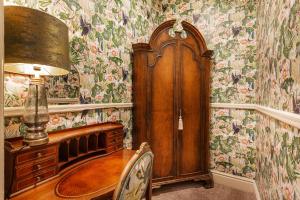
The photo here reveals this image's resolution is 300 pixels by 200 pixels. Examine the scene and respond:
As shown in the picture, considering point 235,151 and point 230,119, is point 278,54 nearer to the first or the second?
point 230,119

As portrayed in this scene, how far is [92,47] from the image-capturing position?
1.92 meters

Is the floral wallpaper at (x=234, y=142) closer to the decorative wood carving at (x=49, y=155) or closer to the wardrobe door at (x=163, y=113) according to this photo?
the wardrobe door at (x=163, y=113)

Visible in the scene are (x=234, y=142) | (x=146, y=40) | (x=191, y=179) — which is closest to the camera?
(x=191, y=179)

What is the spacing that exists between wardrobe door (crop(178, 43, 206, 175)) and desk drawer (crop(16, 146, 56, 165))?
1.51 metres

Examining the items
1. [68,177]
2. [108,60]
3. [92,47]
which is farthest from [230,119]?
[68,177]

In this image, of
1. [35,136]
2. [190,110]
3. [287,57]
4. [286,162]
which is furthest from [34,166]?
[190,110]

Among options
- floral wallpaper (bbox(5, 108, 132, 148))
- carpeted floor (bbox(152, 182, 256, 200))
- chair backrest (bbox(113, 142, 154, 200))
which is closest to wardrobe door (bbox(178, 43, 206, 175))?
carpeted floor (bbox(152, 182, 256, 200))

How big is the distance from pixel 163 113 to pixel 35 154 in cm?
145

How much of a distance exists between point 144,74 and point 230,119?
4.25 ft

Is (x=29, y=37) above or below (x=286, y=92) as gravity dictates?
above

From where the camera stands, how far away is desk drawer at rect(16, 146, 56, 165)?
101 centimetres

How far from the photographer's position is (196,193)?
2.35 meters

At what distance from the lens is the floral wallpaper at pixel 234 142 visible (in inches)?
94.9

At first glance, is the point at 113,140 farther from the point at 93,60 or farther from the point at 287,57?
the point at 287,57
